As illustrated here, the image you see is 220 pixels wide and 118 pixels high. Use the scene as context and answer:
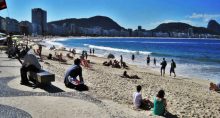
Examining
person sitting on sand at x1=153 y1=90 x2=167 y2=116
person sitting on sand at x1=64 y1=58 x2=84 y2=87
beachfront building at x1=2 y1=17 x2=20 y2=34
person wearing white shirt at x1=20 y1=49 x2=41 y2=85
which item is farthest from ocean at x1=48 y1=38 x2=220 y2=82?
beachfront building at x1=2 y1=17 x2=20 y2=34

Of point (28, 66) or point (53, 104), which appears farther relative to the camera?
point (28, 66)

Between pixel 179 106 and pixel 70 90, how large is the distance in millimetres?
3893

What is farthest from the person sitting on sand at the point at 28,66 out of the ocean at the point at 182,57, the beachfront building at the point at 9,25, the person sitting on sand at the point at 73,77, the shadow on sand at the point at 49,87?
the beachfront building at the point at 9,25

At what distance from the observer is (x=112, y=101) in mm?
12000

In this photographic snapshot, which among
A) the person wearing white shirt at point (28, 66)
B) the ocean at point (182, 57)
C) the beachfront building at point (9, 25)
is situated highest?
the beachfront building at point (9, 25)

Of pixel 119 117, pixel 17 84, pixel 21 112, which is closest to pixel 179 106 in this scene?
pixel 119 117

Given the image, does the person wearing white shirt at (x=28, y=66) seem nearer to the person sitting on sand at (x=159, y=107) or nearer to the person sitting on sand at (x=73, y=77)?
the person sitting on sand at (x=73, y=77)

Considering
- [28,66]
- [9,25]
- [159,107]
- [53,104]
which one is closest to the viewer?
[159,107]

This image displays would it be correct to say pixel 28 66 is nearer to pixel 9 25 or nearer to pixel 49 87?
pixel 49 87

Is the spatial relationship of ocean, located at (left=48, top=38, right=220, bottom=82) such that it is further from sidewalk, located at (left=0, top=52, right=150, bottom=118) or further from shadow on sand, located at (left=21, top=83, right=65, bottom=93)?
sidewalk, located at (left=0, top=52, right=150, bottom=118)

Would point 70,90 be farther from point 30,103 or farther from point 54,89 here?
point 30,103

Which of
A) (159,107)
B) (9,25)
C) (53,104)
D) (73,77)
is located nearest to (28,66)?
(73,77)

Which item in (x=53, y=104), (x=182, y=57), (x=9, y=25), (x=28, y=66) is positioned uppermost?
(x=9, y=25)

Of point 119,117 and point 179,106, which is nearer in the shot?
point 119,117
